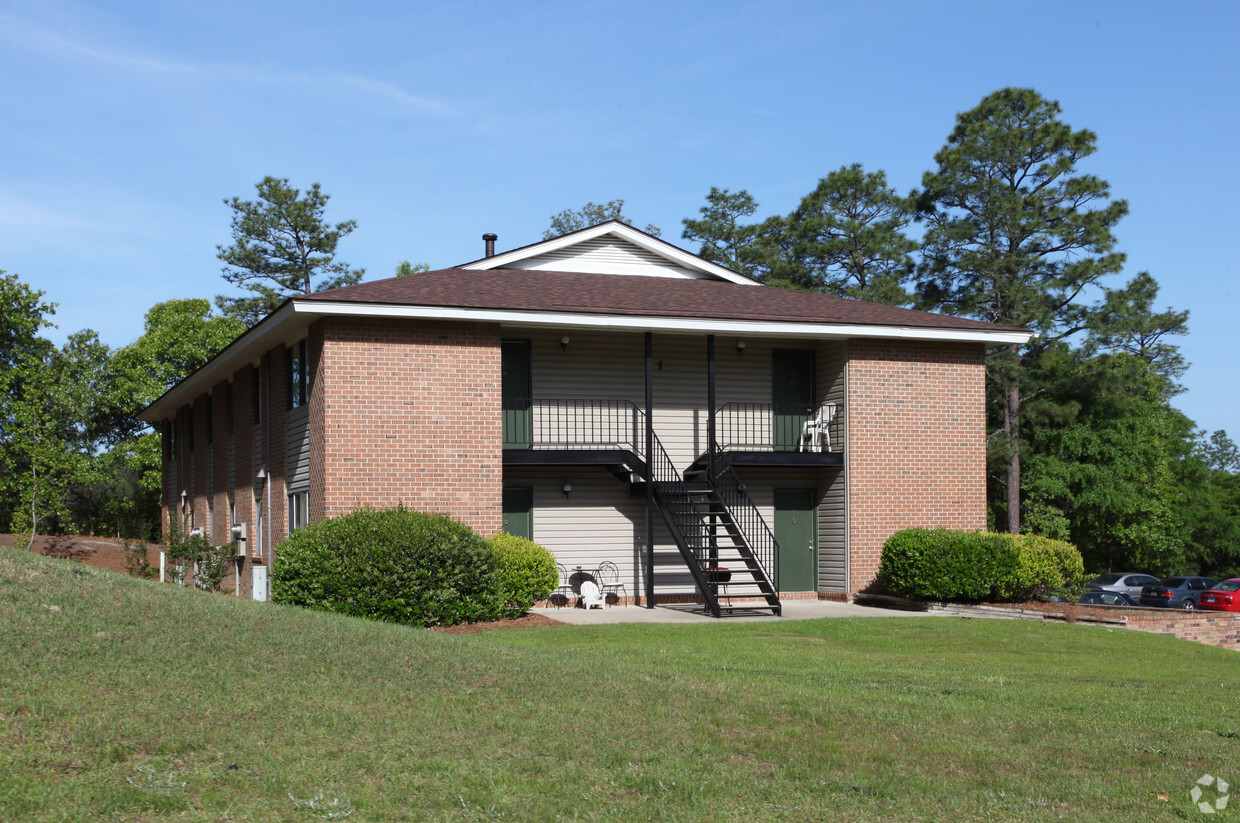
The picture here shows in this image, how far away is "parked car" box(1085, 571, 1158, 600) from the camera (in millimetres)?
37888

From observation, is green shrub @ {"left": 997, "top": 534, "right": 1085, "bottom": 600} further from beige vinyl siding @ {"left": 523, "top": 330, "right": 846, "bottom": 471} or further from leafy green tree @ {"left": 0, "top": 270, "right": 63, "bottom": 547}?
leafy green tree @ {"left": 0, "top": 270, "right": 63, "bottom": 547}

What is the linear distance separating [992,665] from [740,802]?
284 inches

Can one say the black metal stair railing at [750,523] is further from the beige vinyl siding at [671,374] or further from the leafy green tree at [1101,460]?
the leafy green tree at [1101,460]

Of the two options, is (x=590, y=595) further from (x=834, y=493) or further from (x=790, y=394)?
(x=790, y=394)

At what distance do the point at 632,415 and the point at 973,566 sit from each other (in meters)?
6.66

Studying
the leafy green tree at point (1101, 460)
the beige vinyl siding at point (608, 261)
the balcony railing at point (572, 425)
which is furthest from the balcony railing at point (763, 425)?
the leafy green tree at point (1101, 460)

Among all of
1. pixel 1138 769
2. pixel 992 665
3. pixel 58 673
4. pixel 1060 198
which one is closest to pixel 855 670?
pixel 992 665

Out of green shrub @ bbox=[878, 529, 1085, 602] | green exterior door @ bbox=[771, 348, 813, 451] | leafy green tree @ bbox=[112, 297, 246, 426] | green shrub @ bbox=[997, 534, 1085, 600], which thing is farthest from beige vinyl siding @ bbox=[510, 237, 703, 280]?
leafy green tree @ bbox=[112, 297, 246, 426]

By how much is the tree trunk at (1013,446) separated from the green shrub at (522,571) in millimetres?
24401

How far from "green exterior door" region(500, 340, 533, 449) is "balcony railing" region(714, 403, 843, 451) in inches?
150

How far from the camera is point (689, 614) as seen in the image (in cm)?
1892

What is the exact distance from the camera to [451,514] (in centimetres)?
1884

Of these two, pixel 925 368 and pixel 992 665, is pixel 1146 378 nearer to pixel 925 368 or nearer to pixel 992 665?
pixel 925 368

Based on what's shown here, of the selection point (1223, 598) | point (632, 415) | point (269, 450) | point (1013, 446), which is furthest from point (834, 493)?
point (1013, 446)
